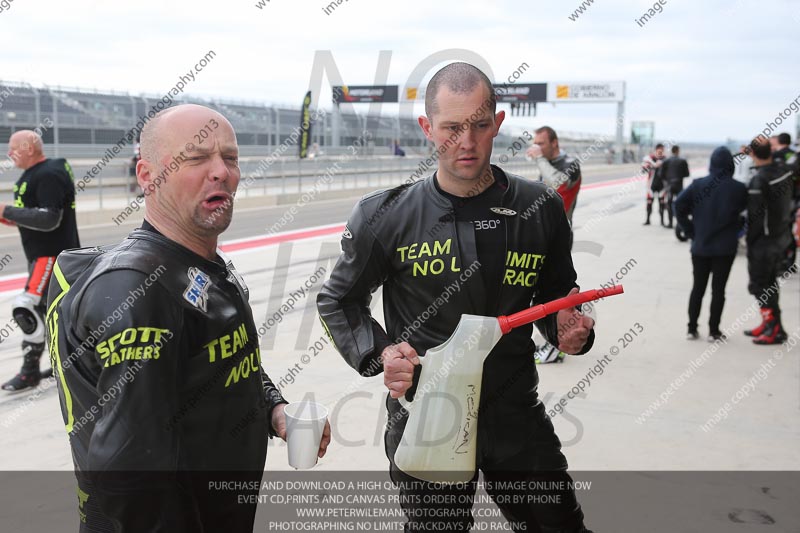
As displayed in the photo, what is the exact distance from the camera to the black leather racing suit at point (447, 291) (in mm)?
2449

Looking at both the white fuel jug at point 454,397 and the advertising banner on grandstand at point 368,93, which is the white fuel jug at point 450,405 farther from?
the advertising banner on grandstand at point 368,93

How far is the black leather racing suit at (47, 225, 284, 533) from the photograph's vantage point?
1536 millimetres

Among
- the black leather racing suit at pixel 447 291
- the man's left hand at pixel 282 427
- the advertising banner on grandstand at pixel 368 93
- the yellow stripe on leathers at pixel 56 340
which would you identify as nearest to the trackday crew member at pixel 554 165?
the black leather racing suit at pixel 447 291

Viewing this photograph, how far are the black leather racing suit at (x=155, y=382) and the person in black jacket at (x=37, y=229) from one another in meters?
4.02

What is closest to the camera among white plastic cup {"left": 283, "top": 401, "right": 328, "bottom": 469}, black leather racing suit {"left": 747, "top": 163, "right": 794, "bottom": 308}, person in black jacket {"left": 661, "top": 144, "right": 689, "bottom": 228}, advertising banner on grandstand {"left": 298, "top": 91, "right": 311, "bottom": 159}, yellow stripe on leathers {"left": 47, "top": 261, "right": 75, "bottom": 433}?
yellow stripe on leathers {"left": 47, "top": 261, "right": 75, "bottom": 433}

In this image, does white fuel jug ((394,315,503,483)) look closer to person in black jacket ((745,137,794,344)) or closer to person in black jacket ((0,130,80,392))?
person in black jacket ((0,130,80,392))

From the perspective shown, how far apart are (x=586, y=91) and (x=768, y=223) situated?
152 feet

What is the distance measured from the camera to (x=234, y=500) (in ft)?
6.47

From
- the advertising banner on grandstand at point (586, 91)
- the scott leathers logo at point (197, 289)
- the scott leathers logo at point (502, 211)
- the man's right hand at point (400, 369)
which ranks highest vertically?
the advertising banner on grandstand at point (586, 91)

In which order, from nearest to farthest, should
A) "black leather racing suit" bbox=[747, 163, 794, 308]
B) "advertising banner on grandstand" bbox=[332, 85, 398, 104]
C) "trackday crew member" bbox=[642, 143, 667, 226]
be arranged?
"black leather racing suit" bbox=[747, 163, 794, 308], "trackday crew member" bbox=[642, 143, 667, 226], "advertising banner on grandstand" bbox=[332, 85, 398, 104]

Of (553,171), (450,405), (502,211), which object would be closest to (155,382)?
(450,405)

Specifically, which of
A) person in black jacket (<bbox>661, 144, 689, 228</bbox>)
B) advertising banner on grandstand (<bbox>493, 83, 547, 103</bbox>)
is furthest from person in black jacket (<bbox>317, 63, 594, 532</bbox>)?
advertising banner on grandstand (<bbox>493, 83, 547, 103</bbox>)

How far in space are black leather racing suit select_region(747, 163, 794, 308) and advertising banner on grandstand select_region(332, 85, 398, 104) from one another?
1869 inches

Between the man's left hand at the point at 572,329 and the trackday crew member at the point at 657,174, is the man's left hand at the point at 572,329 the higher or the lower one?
the lower one
